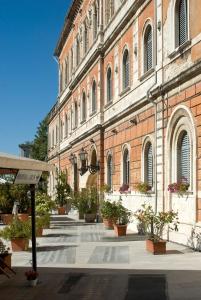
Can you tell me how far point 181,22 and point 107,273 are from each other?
8.42 meters

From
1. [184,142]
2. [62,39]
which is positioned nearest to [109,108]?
[184,142]

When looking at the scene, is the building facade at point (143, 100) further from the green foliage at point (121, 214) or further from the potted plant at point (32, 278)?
the potted plant at point (32, 278)

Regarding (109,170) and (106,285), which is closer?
(106,285)

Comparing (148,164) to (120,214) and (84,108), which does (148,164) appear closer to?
(120,214)

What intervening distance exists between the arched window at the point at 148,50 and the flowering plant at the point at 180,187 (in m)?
5.23

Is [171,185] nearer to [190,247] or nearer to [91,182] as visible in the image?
[190,247]

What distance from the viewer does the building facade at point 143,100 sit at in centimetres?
1499

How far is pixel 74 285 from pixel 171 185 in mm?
6887

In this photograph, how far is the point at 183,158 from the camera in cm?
1611

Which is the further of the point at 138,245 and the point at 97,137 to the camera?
the point at 97,137

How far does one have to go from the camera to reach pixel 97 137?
93.1 ft

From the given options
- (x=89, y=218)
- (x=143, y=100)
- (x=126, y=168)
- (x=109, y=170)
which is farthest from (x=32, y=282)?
(x=89, y=218)

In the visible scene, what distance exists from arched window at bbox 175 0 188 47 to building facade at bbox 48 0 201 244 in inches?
1.1

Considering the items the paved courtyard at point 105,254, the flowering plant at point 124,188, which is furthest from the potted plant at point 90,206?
the paved courtyard at point 105,254
